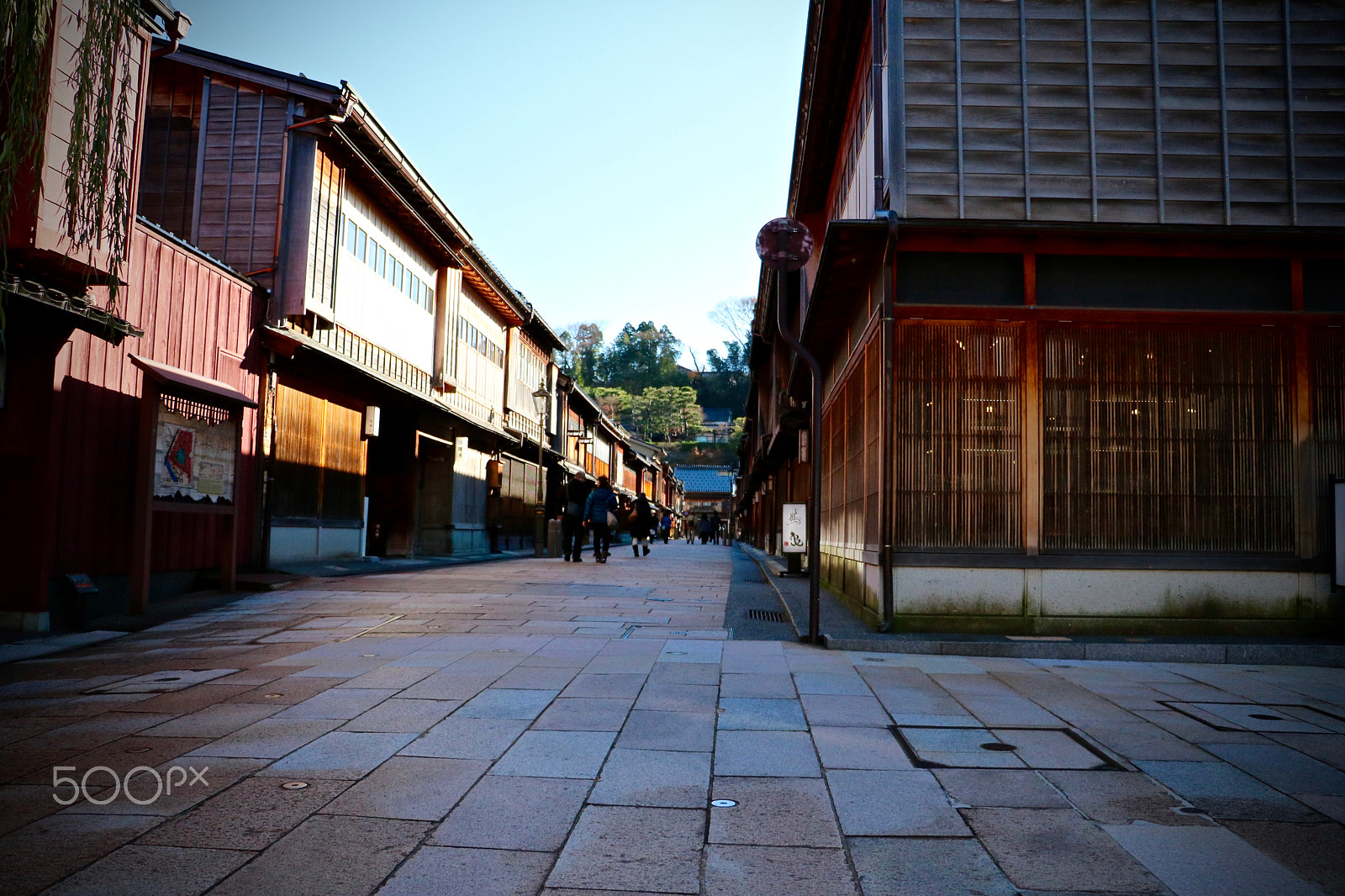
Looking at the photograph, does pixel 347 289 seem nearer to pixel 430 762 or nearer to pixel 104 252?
pixel 104 252

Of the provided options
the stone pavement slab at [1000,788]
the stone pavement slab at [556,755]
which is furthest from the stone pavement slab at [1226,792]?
the stone pavement slab at [556,755]

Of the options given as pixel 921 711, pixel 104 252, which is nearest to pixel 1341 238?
pixel 921 711

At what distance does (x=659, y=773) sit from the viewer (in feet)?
14.6

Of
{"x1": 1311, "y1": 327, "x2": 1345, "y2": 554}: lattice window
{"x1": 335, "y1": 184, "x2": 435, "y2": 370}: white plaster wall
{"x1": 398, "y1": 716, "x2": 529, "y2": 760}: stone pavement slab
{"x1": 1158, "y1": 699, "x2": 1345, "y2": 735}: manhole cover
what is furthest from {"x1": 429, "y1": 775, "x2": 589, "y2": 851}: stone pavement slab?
{"x1": 335, "y1": 184, "x2": 435, "y2": 370}: white plaster wall

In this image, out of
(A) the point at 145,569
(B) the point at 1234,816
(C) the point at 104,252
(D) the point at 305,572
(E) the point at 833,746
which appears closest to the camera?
(B) the point at 1234,816

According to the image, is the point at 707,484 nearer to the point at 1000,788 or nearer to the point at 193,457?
the point at 193,457

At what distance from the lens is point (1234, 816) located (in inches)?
155

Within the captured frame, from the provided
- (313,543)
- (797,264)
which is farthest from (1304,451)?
(313,543)

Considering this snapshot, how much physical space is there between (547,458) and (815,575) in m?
25.3

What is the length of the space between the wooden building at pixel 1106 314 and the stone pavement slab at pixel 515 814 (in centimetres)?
562

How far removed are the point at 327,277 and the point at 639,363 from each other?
81.5m

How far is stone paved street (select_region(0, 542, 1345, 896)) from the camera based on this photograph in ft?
10.7

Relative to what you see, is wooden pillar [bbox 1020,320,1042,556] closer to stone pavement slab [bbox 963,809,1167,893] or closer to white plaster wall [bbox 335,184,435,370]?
stone pavement slab [bbox 963,809,1167,893]

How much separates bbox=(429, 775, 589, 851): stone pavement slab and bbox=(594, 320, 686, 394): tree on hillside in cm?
9000
